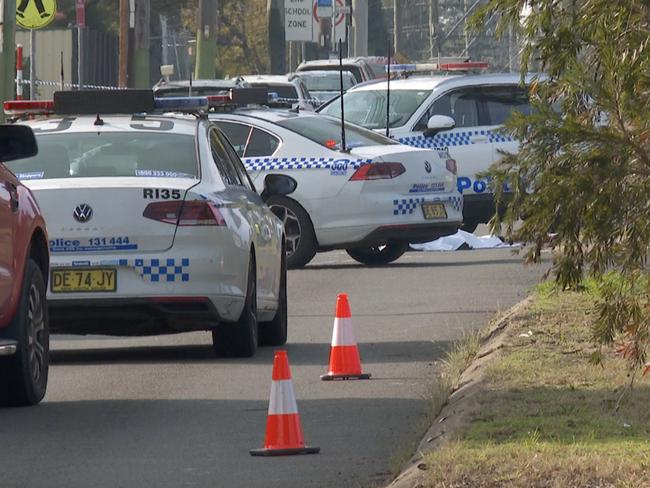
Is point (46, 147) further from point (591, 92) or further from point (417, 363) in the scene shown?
point (591, 92)

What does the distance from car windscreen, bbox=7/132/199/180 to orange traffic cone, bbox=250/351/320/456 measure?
146 inches

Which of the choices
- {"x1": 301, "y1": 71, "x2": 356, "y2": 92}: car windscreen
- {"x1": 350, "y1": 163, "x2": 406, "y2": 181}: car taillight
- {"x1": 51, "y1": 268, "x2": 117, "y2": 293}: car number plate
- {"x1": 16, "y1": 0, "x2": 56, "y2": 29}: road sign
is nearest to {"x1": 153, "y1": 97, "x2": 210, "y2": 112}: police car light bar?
{"x1": 51, "y1": 268, "x2": 117, "y2": 293}: car number plate

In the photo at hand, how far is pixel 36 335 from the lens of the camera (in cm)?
967

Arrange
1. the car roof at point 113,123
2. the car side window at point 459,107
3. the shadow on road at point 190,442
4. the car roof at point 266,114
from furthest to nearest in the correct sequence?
the car side window at point 459,107
the car roof at point 266,114
the car roof at point 113,123
the shadow on road at point 190,442

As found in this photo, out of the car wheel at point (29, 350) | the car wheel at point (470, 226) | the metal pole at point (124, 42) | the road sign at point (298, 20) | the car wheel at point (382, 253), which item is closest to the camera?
the car wheel at point (29, 350)

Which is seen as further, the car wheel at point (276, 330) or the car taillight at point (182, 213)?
the car wheel at point (276, 330)

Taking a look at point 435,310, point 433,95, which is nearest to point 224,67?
point 433,95

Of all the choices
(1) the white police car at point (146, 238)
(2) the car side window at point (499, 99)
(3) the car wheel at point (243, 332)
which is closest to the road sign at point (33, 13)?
(2) the car side window at point (499, 99)

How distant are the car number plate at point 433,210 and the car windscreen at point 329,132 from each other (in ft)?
3.18

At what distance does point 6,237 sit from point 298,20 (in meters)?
36.0

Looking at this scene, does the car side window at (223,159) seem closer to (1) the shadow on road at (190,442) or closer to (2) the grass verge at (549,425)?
(2) the grass verge at (549,425)

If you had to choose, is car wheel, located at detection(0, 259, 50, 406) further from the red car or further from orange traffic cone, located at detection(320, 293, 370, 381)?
orange traffic cone, located at detection(320, 293, 370, 381)

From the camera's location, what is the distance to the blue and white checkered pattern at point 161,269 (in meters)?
11.1

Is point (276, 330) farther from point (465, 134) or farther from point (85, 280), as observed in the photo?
point (465, 134)
